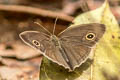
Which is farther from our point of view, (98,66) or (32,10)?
(32,10)

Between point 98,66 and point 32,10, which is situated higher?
point 98,66

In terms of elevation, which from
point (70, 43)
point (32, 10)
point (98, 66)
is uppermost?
point (70, 43)

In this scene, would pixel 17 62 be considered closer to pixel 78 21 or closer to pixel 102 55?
pixel 78 21

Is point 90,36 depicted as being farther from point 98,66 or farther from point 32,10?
point 32,10

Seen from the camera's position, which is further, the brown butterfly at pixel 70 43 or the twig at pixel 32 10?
the twig at pixel 32 10

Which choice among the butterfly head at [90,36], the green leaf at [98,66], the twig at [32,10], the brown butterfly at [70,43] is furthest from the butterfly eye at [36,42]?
the twig at [32,10]

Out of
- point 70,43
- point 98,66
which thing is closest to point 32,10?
point 70,43

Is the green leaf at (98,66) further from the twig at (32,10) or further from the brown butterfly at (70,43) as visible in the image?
the twig at (32,10)

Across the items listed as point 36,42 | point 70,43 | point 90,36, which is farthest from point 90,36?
point 36,42
